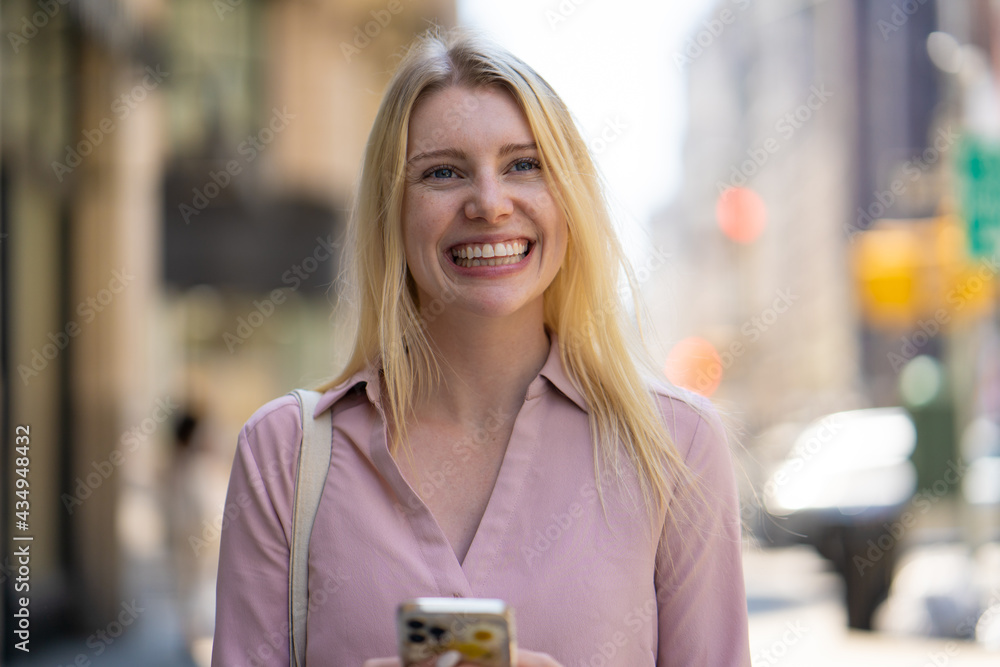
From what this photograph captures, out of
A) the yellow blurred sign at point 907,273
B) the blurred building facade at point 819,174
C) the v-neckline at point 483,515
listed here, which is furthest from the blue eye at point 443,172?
the yellow blurred sign at point 907,273

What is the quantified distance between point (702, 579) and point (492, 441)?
512 mm

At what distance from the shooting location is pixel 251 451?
223 cm

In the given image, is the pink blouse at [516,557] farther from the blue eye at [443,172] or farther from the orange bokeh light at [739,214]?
the orange bokeh light at [739,214]

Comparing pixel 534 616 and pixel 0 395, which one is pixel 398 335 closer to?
pixel 534 616

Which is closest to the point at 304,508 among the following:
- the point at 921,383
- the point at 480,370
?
the point at 480,370

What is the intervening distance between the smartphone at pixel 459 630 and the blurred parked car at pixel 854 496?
7695mm

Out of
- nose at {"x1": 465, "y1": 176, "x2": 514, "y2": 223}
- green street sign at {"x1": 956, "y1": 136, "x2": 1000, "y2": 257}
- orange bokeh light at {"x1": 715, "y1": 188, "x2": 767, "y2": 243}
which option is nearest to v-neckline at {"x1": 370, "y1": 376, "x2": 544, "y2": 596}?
nose at {"x1": 465, "y1": 176, "x2": 514, "y2": 223}

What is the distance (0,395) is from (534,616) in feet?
20.7

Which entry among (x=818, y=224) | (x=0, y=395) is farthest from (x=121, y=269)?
(x=818, y=224)

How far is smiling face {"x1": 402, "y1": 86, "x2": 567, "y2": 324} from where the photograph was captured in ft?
7.22

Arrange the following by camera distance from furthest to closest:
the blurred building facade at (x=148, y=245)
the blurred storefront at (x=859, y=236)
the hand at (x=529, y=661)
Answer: the blurred storefront at (x=859, y=236) < the blurred building facade at (x=148, y=245) < the hand at (x=529, y=661)

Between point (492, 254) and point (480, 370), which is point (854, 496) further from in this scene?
point (492, 254)

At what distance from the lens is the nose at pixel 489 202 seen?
2.16m

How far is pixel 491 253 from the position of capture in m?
2.22
